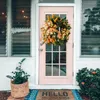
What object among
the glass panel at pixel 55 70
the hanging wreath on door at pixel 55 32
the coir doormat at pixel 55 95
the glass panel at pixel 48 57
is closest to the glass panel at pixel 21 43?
the glass panel at pixel 48 57

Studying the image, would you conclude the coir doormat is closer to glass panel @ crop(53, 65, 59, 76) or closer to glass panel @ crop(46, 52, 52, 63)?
glass panel @ crop(53, 65, 59, 76)

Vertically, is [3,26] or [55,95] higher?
[3,26]

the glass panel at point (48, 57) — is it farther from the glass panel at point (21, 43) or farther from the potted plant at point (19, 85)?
the potted plant at point (19, 85)

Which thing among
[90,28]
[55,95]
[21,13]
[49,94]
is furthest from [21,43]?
[90,28]

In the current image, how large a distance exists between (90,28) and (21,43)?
185cm

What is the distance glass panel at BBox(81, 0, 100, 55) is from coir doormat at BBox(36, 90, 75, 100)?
1.15 metres

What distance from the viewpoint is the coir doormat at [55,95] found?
5.25 meters

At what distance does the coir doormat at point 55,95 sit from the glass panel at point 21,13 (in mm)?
1803

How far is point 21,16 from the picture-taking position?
19.4 feet

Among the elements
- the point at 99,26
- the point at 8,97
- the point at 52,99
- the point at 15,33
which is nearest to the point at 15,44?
the point at 15,33

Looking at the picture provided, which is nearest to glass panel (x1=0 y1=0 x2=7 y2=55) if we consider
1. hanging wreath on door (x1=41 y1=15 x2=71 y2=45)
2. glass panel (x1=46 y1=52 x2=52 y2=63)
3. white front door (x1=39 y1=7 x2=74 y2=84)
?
white front door (x1=39 y1=7 x2=74 y2=84)

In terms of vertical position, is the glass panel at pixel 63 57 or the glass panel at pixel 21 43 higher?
the glass panel at pixel 21 43

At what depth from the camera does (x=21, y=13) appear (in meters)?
5.91

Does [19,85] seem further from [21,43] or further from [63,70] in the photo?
[63,70]
